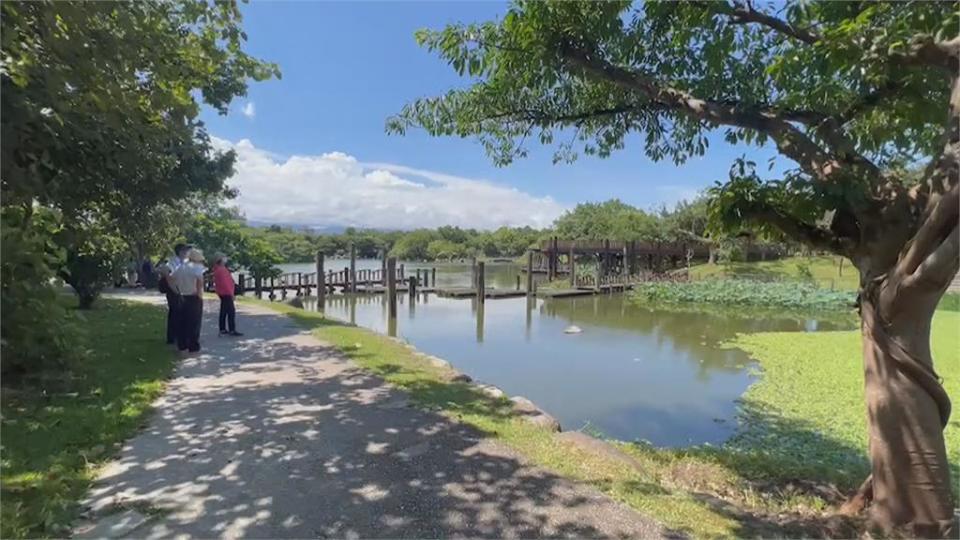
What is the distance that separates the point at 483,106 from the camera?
4828 millimetres

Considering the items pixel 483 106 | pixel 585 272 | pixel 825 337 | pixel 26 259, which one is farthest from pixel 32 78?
pixel 585 272

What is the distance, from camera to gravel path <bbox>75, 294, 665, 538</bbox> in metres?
2.74

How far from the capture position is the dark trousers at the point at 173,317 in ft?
24.0

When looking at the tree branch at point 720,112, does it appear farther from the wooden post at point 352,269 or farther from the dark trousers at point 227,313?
the wooden post at point 352,269

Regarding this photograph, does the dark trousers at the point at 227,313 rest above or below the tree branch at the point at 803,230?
below

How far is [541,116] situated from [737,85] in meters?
1.66

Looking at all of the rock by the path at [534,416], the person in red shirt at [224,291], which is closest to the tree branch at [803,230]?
the rock by the path at [534,416]

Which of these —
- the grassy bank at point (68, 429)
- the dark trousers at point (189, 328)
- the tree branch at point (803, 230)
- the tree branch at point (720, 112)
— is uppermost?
the tree branch at point (720, 112)

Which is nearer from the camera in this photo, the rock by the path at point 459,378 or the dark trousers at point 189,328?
the rock by the path at point 459,378

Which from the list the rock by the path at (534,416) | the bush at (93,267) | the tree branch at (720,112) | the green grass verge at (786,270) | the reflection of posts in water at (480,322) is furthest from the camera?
the green grass verge at (786,270)

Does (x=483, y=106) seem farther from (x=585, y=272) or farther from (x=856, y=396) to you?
(x=585, y=272)

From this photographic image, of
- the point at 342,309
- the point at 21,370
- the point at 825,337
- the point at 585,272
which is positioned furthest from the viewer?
the point at 585,272

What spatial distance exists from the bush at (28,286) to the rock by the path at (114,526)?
3.73 ft

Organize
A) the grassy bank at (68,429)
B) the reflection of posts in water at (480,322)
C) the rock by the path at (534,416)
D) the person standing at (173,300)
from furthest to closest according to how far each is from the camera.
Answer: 1. the reflection of posts in water at (480,322)
2. the person standing at (173,300)
3. the rock by the path at (534,416)
4. the grassy bank at (68,429)
